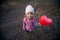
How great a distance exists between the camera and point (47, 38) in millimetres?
1058

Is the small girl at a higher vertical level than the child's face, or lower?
lower

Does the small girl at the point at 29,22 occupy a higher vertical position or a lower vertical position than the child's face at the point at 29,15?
lower

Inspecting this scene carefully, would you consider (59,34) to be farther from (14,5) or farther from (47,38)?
(14,5)

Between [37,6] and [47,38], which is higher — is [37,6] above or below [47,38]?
above

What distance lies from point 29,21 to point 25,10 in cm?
6

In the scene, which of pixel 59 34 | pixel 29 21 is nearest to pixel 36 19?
pixel 29 21

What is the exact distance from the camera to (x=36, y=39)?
106 centimetres

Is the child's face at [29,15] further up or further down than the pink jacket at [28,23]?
further up

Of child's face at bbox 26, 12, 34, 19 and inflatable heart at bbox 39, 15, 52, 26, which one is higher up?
child's face at bbox 26, 12, 34, 19

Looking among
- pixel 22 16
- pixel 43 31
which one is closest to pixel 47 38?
pixel 43 31

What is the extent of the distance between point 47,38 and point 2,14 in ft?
0.84

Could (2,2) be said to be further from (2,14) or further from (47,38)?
(47,38)

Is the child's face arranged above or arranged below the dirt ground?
above

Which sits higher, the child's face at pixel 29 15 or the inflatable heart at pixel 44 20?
the child's face at pixel 29 15
